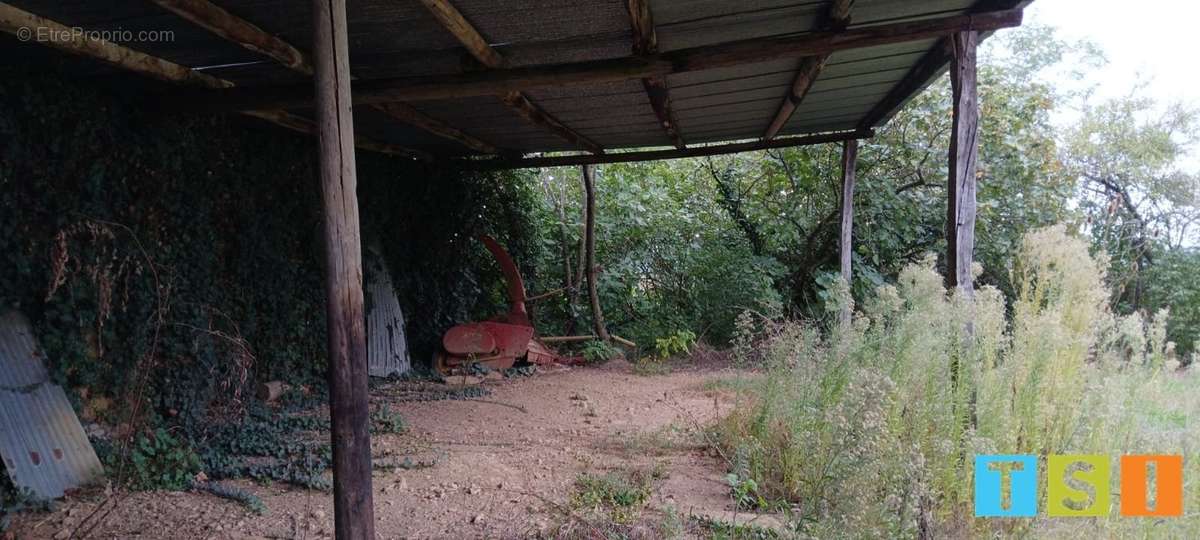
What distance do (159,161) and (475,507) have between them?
3234mm

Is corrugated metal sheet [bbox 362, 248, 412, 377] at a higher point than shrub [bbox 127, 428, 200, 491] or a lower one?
higher

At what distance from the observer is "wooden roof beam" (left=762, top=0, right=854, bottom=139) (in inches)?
139

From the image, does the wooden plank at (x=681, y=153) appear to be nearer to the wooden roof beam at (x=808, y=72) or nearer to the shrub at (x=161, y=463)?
the wooden roof beam at (x=808, y=72)

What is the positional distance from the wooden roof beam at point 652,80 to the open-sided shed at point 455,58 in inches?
0.5

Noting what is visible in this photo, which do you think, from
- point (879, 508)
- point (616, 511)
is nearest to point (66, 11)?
point (616, 511)

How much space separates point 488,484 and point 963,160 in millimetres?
3140

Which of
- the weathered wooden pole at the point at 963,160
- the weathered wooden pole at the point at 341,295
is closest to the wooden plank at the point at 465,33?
the weathered wooden pole at the point at 341,295

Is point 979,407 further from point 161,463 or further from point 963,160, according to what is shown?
point 161,463

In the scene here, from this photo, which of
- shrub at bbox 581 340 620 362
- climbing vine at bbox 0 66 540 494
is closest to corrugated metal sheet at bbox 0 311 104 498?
climbing vine at bbox 0 66 540 494

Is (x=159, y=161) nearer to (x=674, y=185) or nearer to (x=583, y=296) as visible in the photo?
(x=583, y=296)

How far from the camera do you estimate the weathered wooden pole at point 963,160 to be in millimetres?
3691

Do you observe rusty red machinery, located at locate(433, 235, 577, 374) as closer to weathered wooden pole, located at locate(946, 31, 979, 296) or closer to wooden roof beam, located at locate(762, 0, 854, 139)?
wooden roof beam, located at locate(762, 0, 854, 139)

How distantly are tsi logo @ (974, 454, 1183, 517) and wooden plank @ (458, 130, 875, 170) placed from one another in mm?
4858

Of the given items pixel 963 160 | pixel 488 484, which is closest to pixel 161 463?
pixel 488 484
